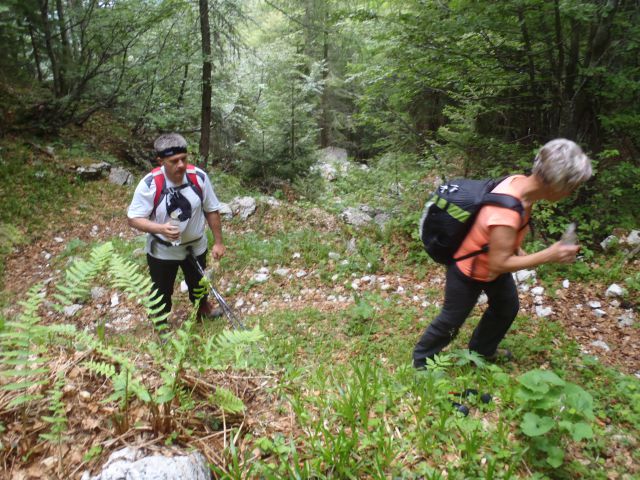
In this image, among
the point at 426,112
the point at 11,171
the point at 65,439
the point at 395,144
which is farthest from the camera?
the point at 426,112

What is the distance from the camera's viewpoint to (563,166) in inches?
90.6

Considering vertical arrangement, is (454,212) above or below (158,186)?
above

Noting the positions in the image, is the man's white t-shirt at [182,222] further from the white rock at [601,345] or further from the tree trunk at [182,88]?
the tree trunk at [182,88]

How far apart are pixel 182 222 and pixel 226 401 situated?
2.45 metres

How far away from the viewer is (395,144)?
877 centimetres

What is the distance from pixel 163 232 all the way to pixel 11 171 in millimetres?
Answer: 9230

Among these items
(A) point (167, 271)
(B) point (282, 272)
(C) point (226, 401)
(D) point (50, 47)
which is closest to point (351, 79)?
(B) point (282, 272)

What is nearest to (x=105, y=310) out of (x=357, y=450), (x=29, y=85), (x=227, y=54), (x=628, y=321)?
(x=357, y=450)

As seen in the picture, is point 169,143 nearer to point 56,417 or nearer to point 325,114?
point 56,417

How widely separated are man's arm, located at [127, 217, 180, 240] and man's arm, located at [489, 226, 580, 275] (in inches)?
108

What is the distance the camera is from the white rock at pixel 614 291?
4691 millimetres

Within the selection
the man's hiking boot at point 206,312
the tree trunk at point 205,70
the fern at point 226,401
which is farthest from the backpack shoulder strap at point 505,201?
the tree trunk at point 205,70

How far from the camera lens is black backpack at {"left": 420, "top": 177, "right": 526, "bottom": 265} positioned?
2.68m

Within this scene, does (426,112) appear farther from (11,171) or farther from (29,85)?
(29,85)
